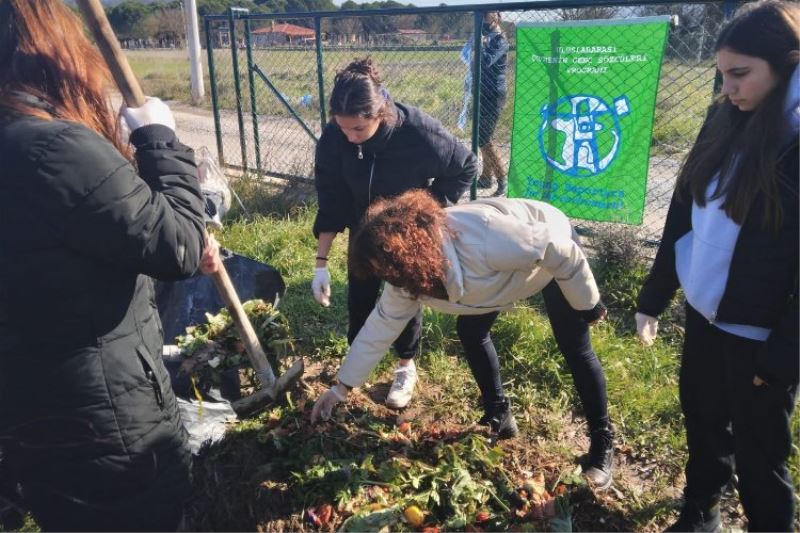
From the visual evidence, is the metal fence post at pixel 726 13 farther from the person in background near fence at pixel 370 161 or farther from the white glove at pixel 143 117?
the white glove at pixel 143 117

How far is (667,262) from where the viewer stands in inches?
85.5

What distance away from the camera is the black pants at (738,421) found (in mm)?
1822

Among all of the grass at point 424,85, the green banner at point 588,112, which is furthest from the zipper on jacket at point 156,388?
the grass at point 424,85

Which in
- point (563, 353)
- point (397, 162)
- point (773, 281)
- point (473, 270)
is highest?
point (397, 162)

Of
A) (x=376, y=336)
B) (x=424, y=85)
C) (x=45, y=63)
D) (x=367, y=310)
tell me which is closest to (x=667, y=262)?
(x=376, y=336)

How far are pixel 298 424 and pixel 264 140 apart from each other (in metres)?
6.29

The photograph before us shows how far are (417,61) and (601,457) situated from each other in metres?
5.17

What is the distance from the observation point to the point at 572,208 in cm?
443

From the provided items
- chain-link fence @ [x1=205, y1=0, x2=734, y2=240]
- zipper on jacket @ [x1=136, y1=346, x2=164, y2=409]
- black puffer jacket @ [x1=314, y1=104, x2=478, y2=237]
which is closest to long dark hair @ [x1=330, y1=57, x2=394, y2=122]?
black puffer jacket @ [x1=314, y1=104, x2=478, y2=237]

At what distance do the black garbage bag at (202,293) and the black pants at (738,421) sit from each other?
2175mm

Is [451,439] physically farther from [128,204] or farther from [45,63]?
[45,63]

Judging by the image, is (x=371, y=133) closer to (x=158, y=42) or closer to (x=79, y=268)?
(x=79, y=268)

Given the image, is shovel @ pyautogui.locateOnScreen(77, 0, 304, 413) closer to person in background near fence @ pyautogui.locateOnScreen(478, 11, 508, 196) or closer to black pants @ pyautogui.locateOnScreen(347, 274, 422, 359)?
black pants @ pyautogui.locateOnScreen(347, 274, 422, 359)

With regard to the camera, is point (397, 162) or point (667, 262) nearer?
point (667, 262)
